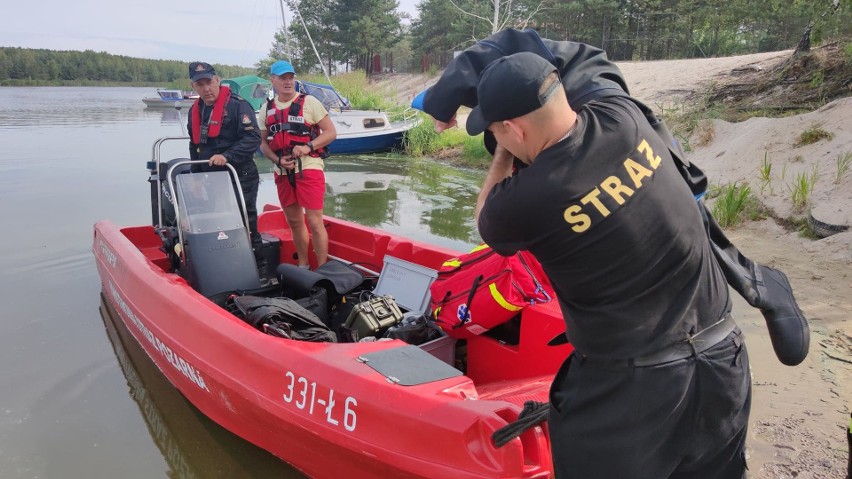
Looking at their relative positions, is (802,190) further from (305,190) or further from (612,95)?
(612,95)

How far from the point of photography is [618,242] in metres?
1.17

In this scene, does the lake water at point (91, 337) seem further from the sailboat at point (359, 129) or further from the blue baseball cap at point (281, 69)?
the sailboat at point (359, 129)

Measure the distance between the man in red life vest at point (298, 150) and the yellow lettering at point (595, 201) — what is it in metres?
3.38

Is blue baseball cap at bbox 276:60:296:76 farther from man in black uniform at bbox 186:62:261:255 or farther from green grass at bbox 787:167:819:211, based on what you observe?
green grass at bbox 787:167:819:211

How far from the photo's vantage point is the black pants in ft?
4.10

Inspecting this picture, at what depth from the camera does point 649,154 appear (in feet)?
3.98

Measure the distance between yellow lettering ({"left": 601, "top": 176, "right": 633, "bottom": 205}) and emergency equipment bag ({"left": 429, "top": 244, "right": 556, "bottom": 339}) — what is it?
4.68 feet

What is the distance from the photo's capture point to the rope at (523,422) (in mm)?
1743

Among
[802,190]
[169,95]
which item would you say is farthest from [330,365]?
[169,95]

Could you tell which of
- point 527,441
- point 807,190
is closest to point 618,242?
point 527,441

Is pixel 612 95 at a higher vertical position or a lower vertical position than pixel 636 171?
higher

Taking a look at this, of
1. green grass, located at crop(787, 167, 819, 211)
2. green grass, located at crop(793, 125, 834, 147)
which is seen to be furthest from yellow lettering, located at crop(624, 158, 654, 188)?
green grass, located at crop(793, 125, 834, 147)

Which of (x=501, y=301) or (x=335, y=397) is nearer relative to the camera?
(x=335, y=397)

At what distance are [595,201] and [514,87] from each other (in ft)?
0.92
